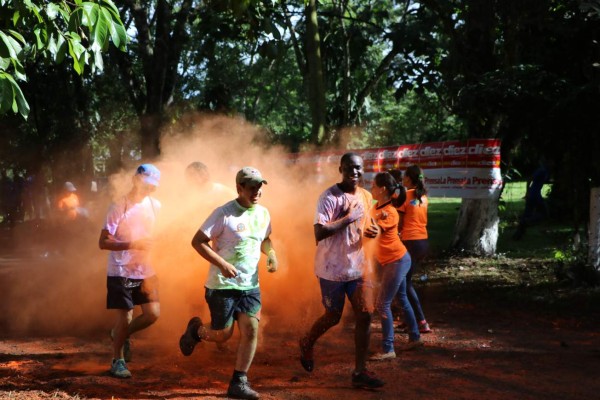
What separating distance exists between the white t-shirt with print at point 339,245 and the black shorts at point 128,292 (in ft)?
4.98

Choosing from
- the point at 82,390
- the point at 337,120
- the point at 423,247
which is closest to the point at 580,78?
the point at 423,247

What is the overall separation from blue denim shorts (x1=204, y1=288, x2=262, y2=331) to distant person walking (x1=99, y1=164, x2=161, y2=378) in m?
0.92

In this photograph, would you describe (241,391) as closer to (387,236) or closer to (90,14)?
(387,236)

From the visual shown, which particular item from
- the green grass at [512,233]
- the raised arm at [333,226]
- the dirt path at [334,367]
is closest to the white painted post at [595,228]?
the dirt path at [334,367]

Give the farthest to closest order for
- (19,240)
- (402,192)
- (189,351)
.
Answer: (19,240) → (402,192) → (189,351)

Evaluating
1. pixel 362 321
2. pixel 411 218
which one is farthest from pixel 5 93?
pixel 411 218

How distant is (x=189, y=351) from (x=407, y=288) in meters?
2.61

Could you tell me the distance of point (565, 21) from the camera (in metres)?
8.91

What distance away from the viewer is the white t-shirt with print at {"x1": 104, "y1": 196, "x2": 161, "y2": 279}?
6117 millimetres

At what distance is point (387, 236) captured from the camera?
6730mm

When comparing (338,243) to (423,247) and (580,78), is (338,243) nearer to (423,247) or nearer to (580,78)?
(423,247)

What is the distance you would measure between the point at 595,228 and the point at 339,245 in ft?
17.2

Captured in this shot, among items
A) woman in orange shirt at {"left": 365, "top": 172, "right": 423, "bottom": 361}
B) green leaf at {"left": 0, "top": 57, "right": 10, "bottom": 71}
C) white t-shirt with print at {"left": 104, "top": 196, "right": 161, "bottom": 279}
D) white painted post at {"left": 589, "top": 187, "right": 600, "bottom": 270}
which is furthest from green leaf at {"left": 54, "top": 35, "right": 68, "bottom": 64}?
white painted post at {"left": 589, "top": 187, "right": 600, "bottom": 270}

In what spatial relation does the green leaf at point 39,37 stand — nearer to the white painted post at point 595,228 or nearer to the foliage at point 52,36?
the foliage at point 52,36
